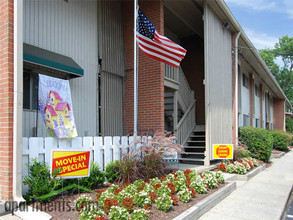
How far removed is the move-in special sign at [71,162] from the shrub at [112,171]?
1.12 m

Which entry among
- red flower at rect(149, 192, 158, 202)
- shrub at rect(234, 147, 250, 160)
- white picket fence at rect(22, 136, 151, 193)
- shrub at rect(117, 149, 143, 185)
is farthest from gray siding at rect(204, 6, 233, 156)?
red flower at rect(149, 192, 158, 202)

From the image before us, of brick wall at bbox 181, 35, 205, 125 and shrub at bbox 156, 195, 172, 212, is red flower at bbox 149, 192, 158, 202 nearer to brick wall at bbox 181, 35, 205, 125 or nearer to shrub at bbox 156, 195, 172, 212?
shrub at bbox 156, 195, 172, 212

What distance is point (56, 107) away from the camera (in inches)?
234

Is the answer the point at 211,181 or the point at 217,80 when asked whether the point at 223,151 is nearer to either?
the point at 217,80

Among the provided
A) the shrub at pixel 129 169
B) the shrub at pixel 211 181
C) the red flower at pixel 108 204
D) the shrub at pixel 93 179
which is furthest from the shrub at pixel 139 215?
the shrub at pixel 211 181

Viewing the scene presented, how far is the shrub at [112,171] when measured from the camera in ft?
18.8

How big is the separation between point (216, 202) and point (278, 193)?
2.21 metres

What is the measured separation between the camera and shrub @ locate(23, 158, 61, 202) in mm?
4254

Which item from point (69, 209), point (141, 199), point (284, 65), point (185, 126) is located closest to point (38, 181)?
point (69, 209)

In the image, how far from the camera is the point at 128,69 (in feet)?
29.4

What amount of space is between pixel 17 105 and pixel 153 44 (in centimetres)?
397

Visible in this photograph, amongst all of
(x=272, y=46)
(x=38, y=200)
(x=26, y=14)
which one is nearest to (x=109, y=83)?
(x=26, y=14)

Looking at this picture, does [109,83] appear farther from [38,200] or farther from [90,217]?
[90,217]

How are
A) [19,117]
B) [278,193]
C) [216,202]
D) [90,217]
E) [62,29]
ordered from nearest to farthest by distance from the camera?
[90,217] → [19,117] → [216,202] → [278,193] → [62,29]
